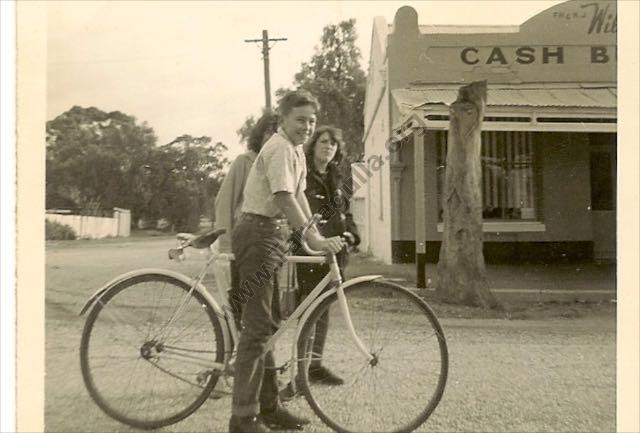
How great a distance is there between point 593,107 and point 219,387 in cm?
171

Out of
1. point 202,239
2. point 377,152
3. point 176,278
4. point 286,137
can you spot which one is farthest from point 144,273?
point 377,152

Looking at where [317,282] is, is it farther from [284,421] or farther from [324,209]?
[284,421]

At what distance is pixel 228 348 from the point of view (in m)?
1.67

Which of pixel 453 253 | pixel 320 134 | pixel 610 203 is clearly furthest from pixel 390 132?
pixel 610 203

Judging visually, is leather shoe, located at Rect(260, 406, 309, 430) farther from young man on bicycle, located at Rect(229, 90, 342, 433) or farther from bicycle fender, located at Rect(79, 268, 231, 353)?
bicycle fender, located at Rect(79, 268, 231, 353)

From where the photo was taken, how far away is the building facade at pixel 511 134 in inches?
66.7

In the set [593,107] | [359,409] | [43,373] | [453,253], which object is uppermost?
[593,107]

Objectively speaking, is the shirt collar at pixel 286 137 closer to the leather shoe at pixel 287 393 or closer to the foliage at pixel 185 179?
the foliage at pixel 185 179

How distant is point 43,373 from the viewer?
66.8 inches

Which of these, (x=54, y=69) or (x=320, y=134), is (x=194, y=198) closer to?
(x=320, y=134)

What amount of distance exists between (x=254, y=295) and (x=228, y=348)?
23 cm

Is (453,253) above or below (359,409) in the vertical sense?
above

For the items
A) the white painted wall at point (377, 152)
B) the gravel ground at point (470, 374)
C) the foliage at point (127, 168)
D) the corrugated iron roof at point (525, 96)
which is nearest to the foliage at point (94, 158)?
the foliage at point (127, 168)

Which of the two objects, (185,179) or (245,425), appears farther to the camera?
(185,179)
